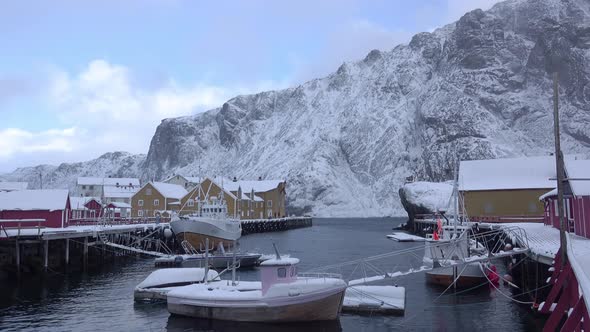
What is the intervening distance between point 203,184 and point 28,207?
46.5 meters

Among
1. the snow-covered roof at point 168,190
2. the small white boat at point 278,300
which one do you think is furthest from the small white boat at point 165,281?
the snow-covered roof at point 168,190

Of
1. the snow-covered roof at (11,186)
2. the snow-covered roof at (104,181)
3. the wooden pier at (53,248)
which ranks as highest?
the snow-covered roof at (104,181)

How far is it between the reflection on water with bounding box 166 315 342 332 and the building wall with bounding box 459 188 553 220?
45.2m

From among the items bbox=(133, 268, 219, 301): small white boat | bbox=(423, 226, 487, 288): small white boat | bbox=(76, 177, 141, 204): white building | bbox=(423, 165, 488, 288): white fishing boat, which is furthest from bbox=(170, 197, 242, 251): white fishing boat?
bbox=(76, 177, 141, 204): white building

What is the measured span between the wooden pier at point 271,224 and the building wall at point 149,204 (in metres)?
13.3

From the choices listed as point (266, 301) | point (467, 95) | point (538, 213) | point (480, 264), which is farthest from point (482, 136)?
point (266, 301)

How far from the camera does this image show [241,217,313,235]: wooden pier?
309ft

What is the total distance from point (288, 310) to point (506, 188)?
52317 millimetres

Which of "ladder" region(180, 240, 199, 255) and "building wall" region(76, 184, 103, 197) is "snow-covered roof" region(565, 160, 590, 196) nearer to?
"ladder" region(180, 240, 199, 255)

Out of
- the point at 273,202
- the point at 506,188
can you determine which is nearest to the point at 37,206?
the point at 506,188

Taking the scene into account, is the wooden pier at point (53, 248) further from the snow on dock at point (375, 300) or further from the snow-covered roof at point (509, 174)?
the snow-covered roof at point (509, 174)

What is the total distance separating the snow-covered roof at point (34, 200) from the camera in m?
47.1

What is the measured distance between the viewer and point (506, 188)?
6656 centimetres

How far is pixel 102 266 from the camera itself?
4419cm
